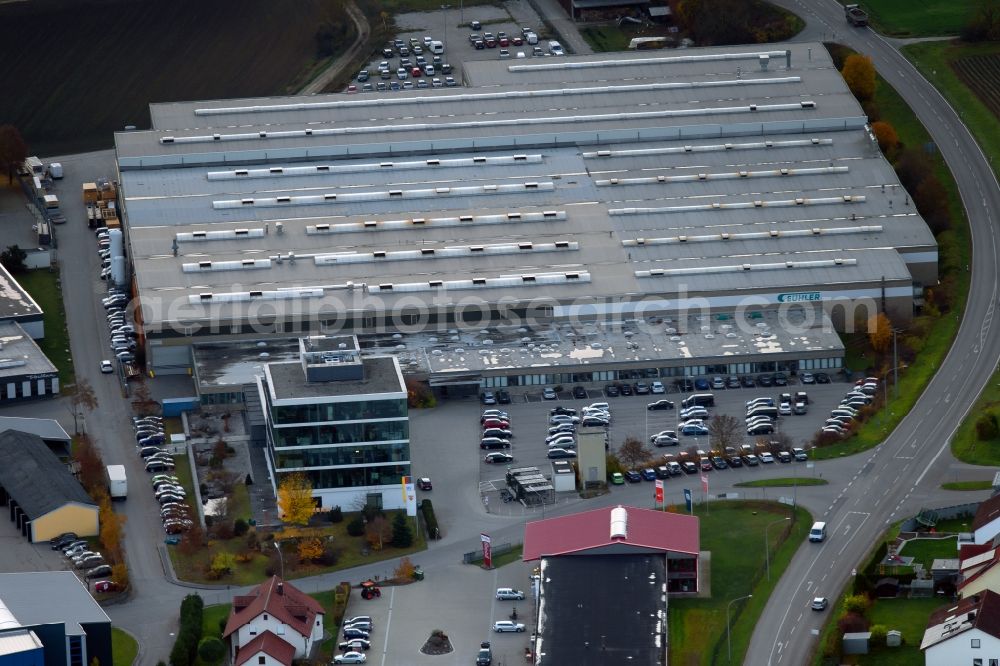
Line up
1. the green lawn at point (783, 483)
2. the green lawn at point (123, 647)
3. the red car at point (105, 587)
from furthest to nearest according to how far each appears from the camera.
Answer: the green lawn at point (783, 483) → the red car at point (105, 587) → the green lawn at point (123, 647)

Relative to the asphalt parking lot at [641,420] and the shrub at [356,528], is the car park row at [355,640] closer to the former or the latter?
the shrub at [356,528]

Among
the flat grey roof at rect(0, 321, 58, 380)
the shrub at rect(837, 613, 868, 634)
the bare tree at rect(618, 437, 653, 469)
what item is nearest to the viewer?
the shrub at rect(837, 613, 868, 634)

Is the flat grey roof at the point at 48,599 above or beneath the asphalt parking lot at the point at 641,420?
above

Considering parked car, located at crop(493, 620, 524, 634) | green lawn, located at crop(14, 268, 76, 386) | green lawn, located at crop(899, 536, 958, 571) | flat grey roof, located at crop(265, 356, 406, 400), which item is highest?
flat grey roof, located at crop(265, 356, 406, 400)

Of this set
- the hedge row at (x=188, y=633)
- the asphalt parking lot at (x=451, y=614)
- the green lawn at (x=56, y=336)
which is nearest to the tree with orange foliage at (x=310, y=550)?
the asphalt parking lot at (x=451, y=614)

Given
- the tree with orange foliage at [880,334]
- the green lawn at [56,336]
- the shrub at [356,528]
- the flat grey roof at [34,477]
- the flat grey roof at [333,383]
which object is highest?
the flat grey roof at [333,383]

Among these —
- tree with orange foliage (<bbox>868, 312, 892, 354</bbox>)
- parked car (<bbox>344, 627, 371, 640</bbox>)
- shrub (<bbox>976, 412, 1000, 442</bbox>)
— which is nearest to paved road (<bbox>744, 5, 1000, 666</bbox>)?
shrub (<bbox>976, 412, 1000, 442</bbox>)

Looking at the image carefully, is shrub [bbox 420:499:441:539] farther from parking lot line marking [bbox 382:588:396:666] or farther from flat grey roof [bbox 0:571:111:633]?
flat grey roof [bbox 0:571:111:633]

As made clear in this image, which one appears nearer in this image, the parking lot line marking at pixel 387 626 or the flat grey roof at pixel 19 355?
the parking lot line marking at pixel 387 626
